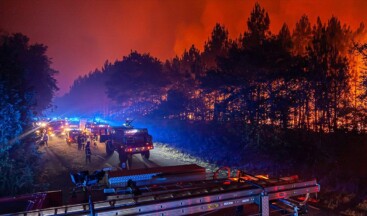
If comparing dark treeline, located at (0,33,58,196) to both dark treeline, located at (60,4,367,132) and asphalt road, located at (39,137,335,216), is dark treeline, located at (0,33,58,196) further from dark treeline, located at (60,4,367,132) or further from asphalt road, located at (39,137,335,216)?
dark treeline, located at (60,4,367,132)

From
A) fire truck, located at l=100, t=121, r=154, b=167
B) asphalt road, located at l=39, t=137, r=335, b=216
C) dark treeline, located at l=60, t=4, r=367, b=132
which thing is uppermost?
dark treeline, located at l=60, t=4, r=367, b=132

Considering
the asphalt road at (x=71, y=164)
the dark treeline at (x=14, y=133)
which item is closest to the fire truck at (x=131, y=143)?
the asphalt road at (x=71, y=164)

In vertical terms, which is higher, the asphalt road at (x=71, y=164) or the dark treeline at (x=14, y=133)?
the dark treeline at (x=14, y=133)

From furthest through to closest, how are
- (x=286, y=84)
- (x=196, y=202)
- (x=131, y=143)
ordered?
(x=286, y=84) → (x=131, y=143) → (x=196, y=202)

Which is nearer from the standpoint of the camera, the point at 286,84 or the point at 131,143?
the point at 131,143

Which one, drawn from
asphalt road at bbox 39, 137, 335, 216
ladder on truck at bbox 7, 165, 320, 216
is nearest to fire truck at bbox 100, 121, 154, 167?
asphalt road at bbox 39, 137, 335, 216

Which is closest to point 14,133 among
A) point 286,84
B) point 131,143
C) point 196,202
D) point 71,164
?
point 71,164

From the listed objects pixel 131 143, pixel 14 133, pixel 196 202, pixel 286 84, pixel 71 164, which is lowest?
pixel 71 164

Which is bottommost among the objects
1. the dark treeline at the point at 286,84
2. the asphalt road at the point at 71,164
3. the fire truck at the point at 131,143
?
the asphalt road at the point at 71,164

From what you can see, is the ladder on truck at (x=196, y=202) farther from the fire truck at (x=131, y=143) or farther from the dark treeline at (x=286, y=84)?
the fire truck at (x=131, y=143)

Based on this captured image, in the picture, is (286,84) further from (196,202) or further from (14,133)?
(196,202)

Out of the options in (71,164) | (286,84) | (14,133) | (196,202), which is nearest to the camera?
(196,202)

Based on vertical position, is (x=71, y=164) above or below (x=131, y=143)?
below

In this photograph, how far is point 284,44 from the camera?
2188 centimetres
